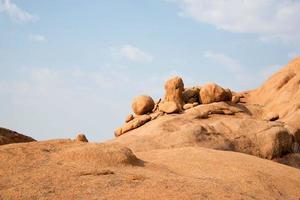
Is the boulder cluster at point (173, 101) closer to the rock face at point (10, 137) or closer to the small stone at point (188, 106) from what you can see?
the small stone at point (188, 106)

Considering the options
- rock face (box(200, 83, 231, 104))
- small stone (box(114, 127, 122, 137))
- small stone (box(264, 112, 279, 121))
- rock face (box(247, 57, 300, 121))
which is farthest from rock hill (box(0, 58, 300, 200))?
rock face (box(247, 57, 300, 121))

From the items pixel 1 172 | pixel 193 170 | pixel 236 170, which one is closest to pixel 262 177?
pixel 236 170

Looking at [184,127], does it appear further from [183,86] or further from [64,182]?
[64,182]

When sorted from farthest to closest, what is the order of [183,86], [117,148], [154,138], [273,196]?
[183,86], [154,138], [117,148], [273,196]

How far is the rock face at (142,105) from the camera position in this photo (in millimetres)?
22641

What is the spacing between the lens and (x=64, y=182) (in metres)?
7.20

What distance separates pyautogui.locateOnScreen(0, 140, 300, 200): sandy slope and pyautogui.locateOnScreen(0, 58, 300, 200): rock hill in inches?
0.6

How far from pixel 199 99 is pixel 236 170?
13.9 meters

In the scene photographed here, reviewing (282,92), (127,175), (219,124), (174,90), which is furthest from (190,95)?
(127,175)

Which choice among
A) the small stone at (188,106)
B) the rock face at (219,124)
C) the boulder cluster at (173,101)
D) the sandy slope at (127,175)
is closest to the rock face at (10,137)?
the sandy slope at (127,175)

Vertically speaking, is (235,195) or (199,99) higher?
(199,99)

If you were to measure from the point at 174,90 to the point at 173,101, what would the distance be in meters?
0.72

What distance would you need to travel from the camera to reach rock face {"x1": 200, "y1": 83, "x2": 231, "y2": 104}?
→ 2330cm

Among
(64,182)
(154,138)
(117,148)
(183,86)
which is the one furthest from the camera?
(183,86)
